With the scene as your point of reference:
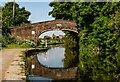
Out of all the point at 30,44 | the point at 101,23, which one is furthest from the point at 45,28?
the point at 101,23

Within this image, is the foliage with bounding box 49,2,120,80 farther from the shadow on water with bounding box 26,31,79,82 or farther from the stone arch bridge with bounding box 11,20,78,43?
the stone arch bridge with bounding box 11,20,78,43

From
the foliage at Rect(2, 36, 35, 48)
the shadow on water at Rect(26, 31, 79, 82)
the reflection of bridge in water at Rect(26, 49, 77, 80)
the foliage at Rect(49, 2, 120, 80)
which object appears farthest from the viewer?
the foliage at Rect(2, 36, 35, 48)

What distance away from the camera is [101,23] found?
92.4 ft

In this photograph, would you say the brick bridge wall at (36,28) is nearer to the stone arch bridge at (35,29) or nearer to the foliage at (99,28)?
the stone arch bridge at (35,29)

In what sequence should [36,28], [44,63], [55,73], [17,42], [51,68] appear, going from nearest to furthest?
[55,73] → [51,68] → [44,63] → [17,42] → [36,28]

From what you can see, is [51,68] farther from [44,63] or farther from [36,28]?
[36,28]

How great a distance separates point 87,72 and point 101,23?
11555mm

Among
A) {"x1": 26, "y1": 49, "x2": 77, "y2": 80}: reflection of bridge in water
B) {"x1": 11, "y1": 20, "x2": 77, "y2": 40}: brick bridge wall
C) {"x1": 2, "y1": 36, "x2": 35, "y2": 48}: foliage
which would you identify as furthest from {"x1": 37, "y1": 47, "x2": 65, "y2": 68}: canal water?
{"x1": 11, "y1": 20, "x2": 77, "y2": 40}: brick bridge wall

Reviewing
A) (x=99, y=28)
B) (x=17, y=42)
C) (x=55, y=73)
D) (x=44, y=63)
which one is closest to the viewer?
(x=55, y=73)

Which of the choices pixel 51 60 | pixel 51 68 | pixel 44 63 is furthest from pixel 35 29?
pixel 51 68

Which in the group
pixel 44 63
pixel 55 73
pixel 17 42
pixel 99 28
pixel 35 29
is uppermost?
pixel 35 29

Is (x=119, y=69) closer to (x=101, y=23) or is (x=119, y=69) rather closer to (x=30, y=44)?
(x=101, y=23)

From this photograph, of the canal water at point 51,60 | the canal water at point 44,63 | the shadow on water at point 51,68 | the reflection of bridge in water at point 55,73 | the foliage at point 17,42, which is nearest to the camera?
the shadow on water at point 51,68

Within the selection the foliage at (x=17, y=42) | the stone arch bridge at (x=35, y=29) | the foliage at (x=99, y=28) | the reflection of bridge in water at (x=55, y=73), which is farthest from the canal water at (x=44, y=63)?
the stone arch bridge at (x=35, y=29)
